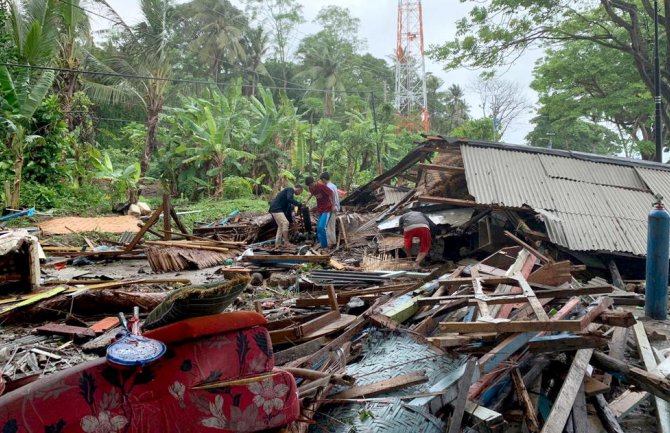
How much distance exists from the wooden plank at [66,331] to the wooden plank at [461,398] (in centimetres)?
343

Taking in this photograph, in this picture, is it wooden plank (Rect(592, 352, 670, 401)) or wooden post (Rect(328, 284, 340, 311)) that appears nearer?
wooden plank (Rect(592, 352, 670, 401))

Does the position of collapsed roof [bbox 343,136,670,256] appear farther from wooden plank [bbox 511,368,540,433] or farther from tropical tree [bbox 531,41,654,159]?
tropical tree [bbox 531,41,654,159]

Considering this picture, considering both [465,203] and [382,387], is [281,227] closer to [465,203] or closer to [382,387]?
[465,203]

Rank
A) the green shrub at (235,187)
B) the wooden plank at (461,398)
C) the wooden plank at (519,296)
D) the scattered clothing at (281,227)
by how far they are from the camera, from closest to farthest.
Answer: the wooden plank at (461,398), the wooden plank at (519,296), the scattered clothing at (281,227), the green shrub at (235,187)

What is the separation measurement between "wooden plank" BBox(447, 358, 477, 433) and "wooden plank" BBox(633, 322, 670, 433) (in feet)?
4.46

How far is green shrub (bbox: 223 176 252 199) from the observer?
1725 centimetres

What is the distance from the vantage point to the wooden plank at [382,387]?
2.76 meters

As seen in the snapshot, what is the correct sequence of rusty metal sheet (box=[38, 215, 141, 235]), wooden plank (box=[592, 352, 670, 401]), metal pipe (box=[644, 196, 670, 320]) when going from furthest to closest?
rusty metal sheet (box=[38, 215, 141, 235])
metal pipe (box=[644, 196, 670, 320])
wooden plank (box=[592, 352, 670, 401])

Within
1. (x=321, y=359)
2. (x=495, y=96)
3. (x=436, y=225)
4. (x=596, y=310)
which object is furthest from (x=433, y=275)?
(x=495, y=96)

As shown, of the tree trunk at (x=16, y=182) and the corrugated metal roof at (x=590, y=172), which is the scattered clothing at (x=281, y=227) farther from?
the tree trunk at (x=16, y=182)

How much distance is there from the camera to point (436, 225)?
27.8 ft

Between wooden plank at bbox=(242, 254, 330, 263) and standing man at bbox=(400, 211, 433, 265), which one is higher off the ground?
standing man at bbox=(400, 211, 433, 265)

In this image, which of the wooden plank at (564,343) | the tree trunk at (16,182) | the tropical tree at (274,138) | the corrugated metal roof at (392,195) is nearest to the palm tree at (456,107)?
the tropical tree at (274,138)

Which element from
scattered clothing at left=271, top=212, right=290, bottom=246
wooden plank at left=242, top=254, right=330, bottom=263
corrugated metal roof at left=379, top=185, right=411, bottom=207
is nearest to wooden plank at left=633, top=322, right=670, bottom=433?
wooden plank at left=242, top=254, right=330, bottom=263
